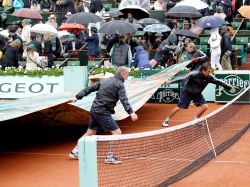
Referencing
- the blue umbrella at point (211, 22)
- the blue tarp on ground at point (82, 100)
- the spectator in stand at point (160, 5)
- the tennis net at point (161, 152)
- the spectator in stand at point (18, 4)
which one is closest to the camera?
the tennis net at point (161, 152)

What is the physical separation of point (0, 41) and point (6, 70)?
7.07ft

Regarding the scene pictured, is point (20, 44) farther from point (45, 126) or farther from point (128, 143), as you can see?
point (128, 143)

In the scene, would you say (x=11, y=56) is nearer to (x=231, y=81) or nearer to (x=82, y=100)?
(x=231, y=81)

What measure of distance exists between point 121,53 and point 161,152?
728 cm

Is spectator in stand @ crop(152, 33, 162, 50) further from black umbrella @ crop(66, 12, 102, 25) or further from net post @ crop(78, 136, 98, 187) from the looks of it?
net post @ crop(78, 136, 98, 187)

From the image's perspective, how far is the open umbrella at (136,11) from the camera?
24.2 meters

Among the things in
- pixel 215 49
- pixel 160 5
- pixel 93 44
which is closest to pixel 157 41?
pixel 93 44

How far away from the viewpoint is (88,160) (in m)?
8.13

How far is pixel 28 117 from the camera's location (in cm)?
1422

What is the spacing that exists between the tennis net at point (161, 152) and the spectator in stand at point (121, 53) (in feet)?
14.5

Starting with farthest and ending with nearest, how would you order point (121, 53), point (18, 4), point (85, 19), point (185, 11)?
point (18, 4) < point (185, 11) < point (85, 19) < point (121, 53)

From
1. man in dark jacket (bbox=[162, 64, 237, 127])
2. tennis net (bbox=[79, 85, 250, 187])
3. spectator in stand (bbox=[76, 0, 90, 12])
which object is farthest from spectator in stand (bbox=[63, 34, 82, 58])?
tennis net (bbox=[79, 85, 250, 187])

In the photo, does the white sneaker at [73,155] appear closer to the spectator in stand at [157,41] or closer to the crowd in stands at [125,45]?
the crowd in stands at [125,45]

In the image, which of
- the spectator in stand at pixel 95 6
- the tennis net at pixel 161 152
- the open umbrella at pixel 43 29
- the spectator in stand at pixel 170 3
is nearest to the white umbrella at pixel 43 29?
the open umbrella at pixel 43 29
